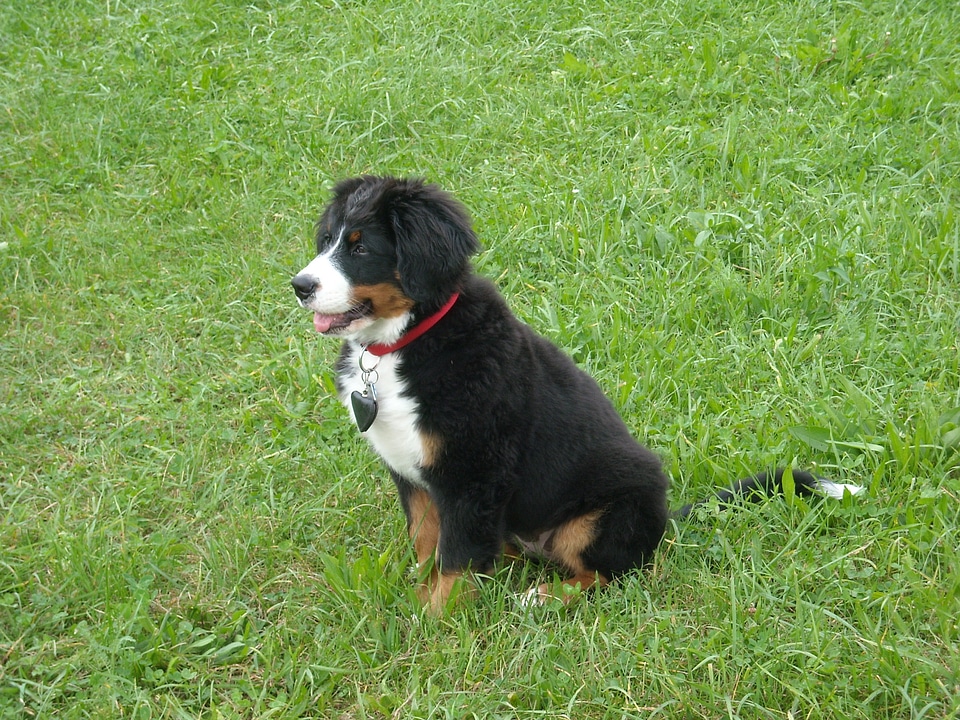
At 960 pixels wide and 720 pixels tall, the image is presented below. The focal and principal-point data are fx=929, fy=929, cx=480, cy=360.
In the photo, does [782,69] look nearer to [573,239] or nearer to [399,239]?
[573,239]

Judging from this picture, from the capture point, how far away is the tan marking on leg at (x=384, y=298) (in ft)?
8.90

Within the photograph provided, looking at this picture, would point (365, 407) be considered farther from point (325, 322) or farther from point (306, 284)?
point (306, 284)

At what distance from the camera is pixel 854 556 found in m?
2.76

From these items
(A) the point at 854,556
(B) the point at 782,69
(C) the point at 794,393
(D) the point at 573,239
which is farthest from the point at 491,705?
(B) the point at 782,69

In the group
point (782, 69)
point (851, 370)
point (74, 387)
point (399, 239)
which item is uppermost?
point (399, 239)

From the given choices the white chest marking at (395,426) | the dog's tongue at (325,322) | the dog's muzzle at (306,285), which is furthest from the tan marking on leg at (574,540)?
the dog's muzzle at (306,285)

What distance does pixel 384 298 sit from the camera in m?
2.74

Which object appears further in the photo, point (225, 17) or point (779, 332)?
point (225, 17)

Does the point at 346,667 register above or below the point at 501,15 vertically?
below

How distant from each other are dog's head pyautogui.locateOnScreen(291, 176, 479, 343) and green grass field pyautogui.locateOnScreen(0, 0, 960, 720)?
76 cm

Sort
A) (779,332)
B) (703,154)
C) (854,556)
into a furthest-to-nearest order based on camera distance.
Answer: (703,154), (779,332), (854,556)

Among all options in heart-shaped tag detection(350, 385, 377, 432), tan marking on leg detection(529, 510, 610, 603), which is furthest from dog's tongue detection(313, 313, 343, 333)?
tan marking on leg detection(529, 510, 610, 603)

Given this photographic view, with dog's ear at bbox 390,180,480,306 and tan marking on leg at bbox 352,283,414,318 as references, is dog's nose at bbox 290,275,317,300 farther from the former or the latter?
dog's ear at bbox 390,180,480,306

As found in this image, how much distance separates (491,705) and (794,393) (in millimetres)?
1766
